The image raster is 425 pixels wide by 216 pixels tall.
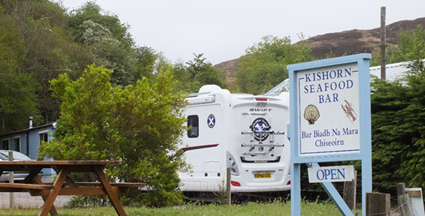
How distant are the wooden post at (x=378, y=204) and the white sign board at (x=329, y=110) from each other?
24.2 inches

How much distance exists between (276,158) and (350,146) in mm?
7867

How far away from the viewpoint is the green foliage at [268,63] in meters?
65.4

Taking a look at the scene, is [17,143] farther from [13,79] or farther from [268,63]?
[268,63]

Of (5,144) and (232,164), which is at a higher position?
(232,164)

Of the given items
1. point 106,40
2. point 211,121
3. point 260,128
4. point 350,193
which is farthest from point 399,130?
point 106,40

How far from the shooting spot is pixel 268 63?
232ft

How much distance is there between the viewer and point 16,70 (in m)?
37.5

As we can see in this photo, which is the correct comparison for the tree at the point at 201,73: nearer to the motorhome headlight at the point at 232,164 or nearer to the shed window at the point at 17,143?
the shed window at the point at 17,143

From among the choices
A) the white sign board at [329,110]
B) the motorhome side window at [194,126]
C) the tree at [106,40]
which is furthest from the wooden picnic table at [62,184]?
the tree at [106,40]

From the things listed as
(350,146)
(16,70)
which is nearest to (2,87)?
(16,70)

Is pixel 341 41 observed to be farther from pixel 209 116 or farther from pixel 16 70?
pixel 209 116

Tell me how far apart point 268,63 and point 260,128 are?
57.7m

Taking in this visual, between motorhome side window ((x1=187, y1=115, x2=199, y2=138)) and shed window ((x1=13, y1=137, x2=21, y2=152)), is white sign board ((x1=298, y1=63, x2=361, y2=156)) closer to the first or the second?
motorhome side window ((x1=187, y1=115, x2=199, y2=138))

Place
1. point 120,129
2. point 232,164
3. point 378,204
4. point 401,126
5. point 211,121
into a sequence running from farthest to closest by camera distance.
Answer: point 211,121 → point 232,164 → point 401,126 → point 120,129 → point 378,204
